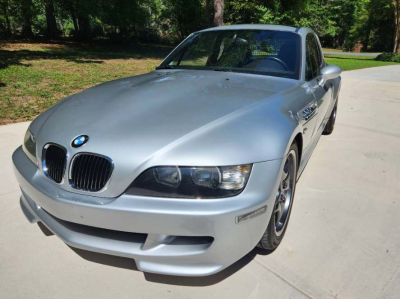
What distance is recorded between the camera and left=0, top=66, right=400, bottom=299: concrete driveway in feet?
6.28

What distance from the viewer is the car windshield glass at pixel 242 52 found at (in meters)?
3.00

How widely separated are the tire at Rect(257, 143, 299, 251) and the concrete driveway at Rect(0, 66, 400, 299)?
115 mm

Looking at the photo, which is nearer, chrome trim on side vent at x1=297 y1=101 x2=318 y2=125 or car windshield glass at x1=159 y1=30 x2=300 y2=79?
chrome trim on side vent at x1=297 y1=101 x2=318 y2=125

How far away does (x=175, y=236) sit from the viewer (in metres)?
1.69

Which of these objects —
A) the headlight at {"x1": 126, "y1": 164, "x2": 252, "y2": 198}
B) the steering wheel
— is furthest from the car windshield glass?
the headlight at {"x1": 126, "y1": 164, "x2": 252, "y2": 198}

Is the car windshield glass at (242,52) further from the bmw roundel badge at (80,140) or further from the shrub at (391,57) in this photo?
the shrub at (391,57)

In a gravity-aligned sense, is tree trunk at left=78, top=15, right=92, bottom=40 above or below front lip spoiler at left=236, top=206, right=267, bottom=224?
above

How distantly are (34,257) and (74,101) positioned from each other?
1.17 m

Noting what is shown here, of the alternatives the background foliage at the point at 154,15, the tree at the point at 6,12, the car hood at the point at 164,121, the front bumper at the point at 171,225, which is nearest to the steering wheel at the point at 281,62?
the car hood at the point at 164,121

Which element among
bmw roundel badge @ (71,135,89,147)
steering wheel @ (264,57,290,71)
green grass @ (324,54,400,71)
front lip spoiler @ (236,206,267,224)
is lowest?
green grass @ (324,54,400,71)

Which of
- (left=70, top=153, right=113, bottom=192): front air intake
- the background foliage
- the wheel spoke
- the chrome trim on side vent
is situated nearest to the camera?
(left=70, top=153, right=113, bottom=192): front air intake

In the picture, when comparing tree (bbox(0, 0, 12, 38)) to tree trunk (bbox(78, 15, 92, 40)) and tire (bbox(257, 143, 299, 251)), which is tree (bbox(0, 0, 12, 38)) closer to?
tree trunk (bbox(78, 15, 92, 40))

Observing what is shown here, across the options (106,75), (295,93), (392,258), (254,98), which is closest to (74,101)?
(254,98)

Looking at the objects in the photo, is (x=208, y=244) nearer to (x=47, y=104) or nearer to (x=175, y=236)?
(x=175, y=236)
